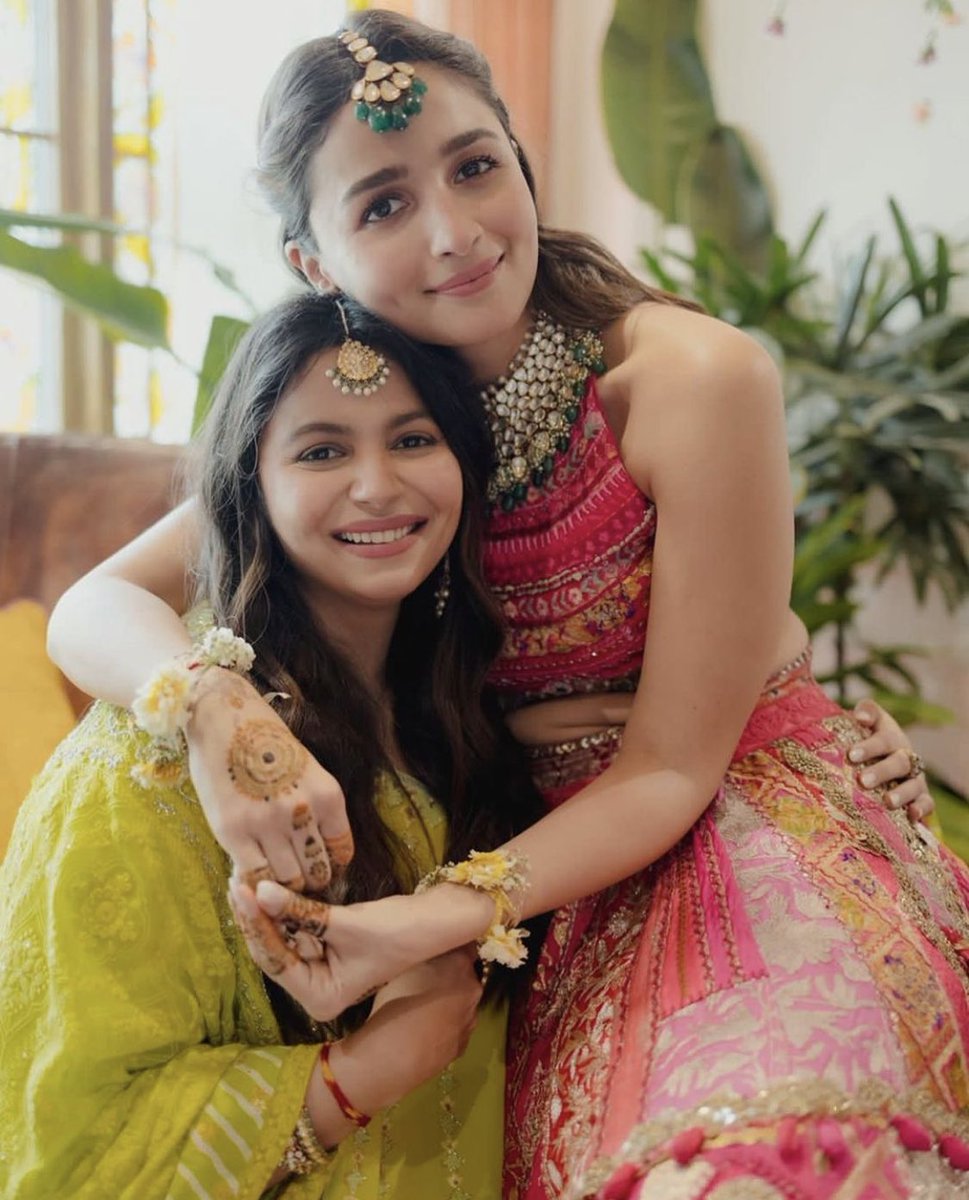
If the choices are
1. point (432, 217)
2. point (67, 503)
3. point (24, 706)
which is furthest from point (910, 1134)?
point (67, 503)

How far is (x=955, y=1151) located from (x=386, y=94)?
1017mm

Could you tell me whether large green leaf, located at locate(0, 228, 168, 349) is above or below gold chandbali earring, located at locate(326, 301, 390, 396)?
below

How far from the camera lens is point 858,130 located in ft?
8.96

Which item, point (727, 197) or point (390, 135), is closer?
point (390, 135)

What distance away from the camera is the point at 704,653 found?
127 centimetres

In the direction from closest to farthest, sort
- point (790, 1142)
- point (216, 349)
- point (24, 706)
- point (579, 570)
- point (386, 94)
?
point (790, 1142), point (386, 94), point (579, 570), point (24, 706), point (216, 349)

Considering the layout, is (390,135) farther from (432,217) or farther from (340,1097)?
(340,1097)

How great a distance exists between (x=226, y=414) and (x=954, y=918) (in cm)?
87

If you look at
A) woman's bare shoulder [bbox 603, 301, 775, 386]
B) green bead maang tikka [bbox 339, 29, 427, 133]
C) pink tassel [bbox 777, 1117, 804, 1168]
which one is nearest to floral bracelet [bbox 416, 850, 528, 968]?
pink tassel [bbox 777, 1117, 804, 1168]

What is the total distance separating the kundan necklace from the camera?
A: 4.48 ft

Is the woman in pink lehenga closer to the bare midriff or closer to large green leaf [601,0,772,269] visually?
the bare midriff

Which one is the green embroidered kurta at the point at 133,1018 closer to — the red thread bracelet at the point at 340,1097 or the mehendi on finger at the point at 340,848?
the red thread bracelet at the point at 340,1097

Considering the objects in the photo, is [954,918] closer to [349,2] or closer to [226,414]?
[226,414]

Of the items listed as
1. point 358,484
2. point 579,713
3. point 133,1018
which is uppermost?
point 358,484
